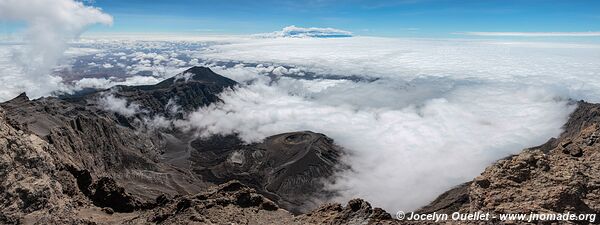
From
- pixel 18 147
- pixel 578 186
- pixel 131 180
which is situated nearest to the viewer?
pixel 578 186

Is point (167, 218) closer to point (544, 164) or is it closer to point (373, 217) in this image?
point (373, 217)

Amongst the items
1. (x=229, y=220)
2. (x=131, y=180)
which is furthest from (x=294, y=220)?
(x=131, y=180)

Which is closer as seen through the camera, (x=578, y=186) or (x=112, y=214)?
(x=578, y=186)

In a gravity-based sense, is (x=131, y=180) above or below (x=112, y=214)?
below

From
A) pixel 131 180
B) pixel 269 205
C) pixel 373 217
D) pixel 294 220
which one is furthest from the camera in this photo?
pixel 131 180

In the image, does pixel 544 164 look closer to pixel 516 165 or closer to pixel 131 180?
pixel 516 165

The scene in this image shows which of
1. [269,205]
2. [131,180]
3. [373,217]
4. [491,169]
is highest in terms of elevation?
[491,169]

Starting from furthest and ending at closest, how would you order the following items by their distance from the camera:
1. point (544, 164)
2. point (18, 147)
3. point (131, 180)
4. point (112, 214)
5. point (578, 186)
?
point (131, 180)
point (112, 214)
point (18, 147)
point (544, 164)
point (578, 186)

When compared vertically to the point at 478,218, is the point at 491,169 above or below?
above

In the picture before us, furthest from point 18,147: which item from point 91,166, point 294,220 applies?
point 91,166
